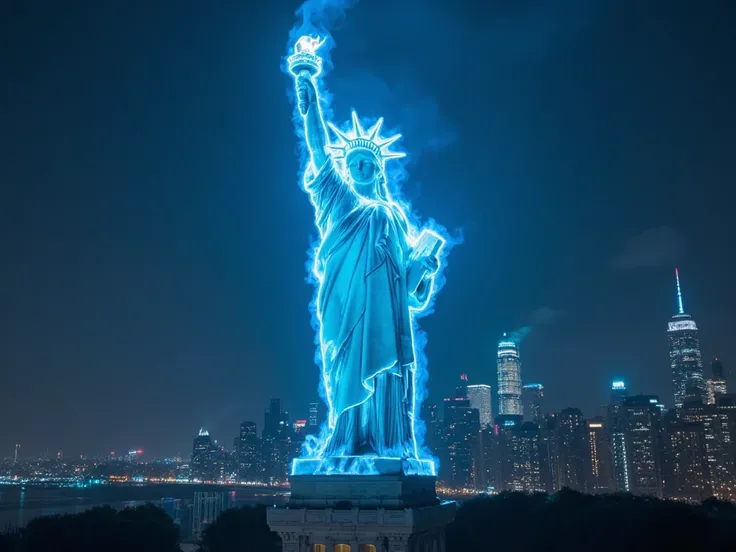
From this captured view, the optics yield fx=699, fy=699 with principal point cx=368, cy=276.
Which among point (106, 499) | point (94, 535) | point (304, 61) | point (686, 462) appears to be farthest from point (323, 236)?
point (106, 499)

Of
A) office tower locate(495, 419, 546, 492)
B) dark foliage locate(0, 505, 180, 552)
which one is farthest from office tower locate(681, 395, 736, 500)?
dark foliage locate(0, 505, 180, 552)

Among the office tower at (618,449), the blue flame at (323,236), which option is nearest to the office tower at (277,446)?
the office tower at (618,449)

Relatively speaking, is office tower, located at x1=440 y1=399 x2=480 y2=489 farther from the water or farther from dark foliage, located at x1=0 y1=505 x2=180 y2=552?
dark foliage, located at x1=0 y1=505 x2=180 y2=552

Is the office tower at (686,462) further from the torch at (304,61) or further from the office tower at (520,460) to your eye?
the torch at (304,61)

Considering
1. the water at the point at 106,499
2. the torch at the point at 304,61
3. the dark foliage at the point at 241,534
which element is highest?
the torch at the point at 304,61

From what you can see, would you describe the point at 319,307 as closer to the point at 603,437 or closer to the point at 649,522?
the point at 649,522

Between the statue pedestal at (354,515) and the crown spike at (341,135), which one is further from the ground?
the crown spike at (341,135)
